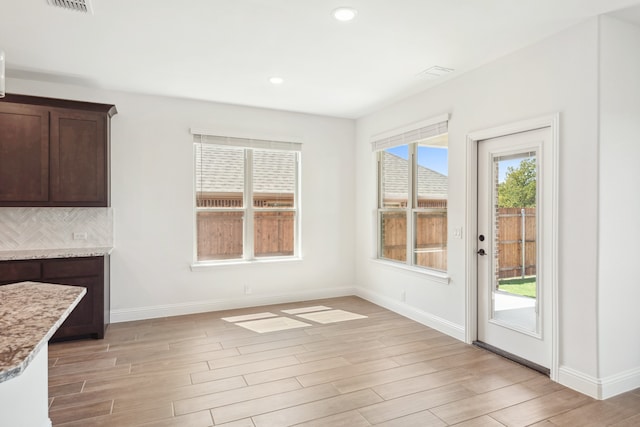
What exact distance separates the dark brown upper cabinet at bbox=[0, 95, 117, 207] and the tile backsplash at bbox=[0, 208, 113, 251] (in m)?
0.32

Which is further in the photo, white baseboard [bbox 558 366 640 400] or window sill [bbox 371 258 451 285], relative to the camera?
window sill [bbox 371 258 451 285]

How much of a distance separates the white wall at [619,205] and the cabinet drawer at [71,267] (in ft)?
15.0

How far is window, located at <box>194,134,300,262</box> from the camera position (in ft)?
16.6

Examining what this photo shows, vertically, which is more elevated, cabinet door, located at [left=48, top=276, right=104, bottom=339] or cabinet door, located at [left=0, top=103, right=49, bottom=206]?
cabinet door, located at [left=0, top=103, right=49, bottom=206]

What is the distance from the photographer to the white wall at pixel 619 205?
2.74m

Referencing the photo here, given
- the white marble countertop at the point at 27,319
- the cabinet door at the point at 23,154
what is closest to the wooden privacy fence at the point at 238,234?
the cabinet door at the point at 23,154

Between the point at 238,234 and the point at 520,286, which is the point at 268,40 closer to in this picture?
the point at 238,234

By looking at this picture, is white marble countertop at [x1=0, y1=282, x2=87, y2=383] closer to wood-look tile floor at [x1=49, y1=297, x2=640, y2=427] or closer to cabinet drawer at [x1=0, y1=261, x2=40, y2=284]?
wood-look tile floor at [x1=49, y1=297, x2=640, y2=427]

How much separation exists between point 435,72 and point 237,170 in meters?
2.86

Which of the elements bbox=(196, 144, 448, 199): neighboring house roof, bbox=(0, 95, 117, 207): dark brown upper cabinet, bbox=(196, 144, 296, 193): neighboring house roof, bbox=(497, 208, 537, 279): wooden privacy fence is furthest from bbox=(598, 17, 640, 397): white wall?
bbox=(0, 95, 117, 207): dark brown upper cabinet

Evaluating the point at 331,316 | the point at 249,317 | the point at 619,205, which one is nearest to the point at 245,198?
the point at 249,317

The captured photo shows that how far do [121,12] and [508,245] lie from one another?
3746 mm

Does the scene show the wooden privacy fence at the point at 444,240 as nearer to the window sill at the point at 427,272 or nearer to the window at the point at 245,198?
the window sill at the point at 427,272

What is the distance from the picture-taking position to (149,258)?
4691mm
